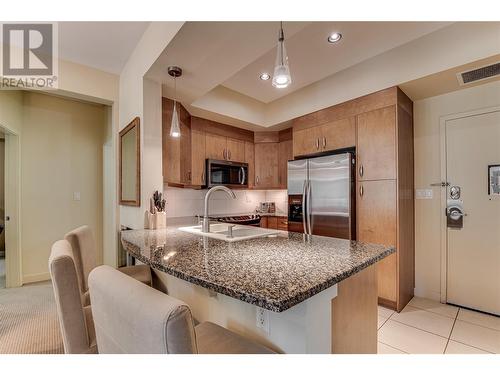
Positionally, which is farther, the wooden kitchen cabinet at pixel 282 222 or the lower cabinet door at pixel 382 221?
the wooden kitchen cabinet at pixel 282 222

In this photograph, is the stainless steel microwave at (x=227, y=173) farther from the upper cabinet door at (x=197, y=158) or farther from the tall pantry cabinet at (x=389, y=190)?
the tall pantry cabinet at (x=389, y=190)

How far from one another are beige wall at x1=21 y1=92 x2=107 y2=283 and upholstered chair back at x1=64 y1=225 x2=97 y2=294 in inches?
86.7

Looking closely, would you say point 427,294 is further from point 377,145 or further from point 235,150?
point 235,150

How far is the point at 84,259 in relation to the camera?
159 cm

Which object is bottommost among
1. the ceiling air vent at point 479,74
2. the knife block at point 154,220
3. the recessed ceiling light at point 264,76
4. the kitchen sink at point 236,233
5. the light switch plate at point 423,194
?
the kitchen sink at point 236,233

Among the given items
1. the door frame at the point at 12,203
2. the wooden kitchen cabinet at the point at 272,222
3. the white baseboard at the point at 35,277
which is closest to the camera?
the door frame at the point at 12,203

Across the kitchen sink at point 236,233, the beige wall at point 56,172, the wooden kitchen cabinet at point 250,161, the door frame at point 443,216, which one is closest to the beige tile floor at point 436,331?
the door frame at point 443,216

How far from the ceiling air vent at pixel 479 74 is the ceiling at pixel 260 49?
50 centimetres

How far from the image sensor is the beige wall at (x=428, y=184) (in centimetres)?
264

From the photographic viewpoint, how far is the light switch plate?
8.86 ft

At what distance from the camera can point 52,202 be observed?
3322 mm

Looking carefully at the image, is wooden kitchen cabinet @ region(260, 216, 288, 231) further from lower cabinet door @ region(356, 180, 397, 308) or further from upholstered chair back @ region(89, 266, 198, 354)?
upholstered chair back @ region(89, 266, 198, 354)

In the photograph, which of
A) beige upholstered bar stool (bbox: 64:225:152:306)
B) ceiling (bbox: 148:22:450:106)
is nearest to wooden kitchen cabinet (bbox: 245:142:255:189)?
ceiling (bbox: 148:22:450:106)
